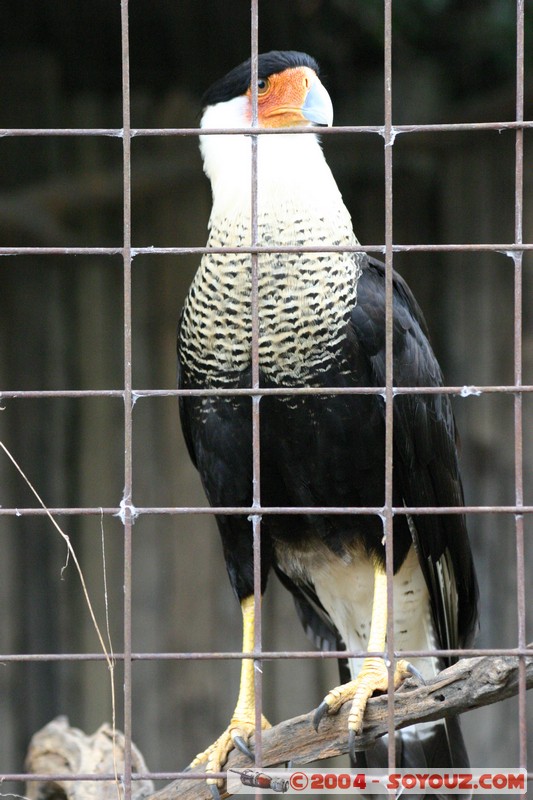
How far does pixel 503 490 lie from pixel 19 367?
1670mm

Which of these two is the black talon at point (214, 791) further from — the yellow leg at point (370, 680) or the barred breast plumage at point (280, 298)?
the barred breast plumage at point (280, 298)

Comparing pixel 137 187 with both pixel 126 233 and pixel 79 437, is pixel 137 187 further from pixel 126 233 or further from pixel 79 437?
pixel 126 233

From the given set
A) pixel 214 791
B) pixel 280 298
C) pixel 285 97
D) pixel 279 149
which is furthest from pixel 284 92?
pixel 214 791

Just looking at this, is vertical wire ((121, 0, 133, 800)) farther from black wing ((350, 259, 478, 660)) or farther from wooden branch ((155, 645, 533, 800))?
black wing ((350, 259, 478, 660))

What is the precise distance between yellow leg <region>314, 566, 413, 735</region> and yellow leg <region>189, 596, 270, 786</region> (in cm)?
25

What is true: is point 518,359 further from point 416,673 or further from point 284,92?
point 284,92

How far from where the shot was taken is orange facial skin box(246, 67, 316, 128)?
2428 mm

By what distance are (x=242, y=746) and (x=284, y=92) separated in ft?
4.86

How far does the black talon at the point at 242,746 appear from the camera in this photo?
227 centimetres

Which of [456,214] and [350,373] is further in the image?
[456,214]

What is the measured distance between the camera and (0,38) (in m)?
3.58

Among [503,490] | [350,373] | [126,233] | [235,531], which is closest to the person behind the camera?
[126,233]

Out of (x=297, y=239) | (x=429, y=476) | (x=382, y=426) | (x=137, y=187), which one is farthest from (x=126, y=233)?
(x=137, y=187)

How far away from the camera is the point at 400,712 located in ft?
6.51
